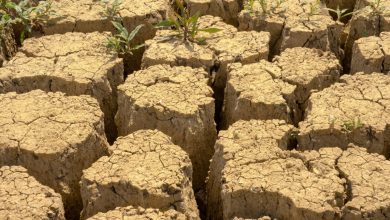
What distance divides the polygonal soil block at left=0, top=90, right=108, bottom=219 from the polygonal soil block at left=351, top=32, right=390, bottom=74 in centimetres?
200

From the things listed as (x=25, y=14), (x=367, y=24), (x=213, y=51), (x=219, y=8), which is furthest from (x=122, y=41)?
(x=367, y=24)

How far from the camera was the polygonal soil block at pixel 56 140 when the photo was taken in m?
3.52

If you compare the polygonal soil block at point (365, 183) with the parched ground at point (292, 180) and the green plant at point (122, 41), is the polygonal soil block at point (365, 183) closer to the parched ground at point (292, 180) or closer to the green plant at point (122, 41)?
the parched ground at point (292, 180)

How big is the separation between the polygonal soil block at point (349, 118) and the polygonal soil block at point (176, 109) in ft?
2.12

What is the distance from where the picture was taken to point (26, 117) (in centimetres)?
380

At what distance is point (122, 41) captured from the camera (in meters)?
4.59

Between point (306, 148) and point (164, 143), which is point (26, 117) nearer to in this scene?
point (164, 143)

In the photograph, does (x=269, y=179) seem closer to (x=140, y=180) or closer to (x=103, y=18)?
(x=140, y=180)

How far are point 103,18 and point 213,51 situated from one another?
1.04m

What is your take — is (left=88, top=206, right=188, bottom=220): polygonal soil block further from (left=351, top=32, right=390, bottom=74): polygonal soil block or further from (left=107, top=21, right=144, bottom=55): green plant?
(left=351, top=32, right=390, bottom=74): polygonal soil block

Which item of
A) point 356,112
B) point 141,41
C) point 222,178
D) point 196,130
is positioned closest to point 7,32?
point 141,41

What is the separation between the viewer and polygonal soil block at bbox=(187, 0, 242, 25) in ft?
16.7

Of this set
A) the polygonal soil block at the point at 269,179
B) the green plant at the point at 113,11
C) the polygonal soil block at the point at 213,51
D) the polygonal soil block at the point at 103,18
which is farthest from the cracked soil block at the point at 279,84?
the green plant at the point at 113,11

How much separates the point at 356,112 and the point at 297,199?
95 cm
